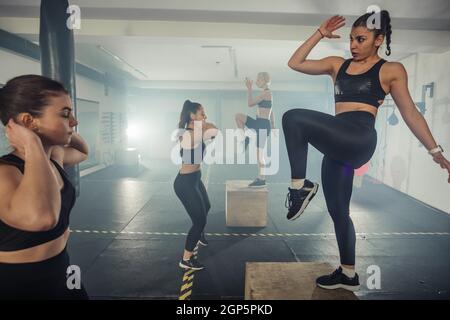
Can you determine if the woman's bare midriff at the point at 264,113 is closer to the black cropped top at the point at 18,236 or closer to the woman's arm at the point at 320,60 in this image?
the woman's arm at the point at 320,60

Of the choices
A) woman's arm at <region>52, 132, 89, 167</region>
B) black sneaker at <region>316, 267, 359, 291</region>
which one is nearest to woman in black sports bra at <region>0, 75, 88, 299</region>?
woman's arm at <region>52, 132, 89, 167</region>

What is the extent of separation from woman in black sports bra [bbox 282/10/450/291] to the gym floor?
2.17 meters

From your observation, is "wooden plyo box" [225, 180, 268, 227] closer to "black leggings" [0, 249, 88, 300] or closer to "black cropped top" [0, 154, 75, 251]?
"black leggings" [0, 249, 88, 300]

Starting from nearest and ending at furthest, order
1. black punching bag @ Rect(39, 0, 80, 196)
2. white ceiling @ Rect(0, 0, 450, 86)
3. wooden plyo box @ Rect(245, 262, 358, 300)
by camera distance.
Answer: wooden plyo box @ Rect(245, 262, 358, 300) → black punching bag @ Rect(39, 0, 80, 196) → white ceiling @ Rect(0, 0, 450, 86)

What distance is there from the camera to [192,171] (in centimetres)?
396

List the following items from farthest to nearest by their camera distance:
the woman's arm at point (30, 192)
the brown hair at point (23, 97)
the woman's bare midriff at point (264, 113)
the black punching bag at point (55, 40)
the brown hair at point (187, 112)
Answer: the woman's bare midriff at point (264, 113)
the brown hair at point (187, 112)
the black punching bag at point (55, 40)
the brown hair at point (23, 97)
the woman's arm at point (30, 192)

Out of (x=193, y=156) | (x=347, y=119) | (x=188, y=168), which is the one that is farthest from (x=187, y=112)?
(x=347, y=119)

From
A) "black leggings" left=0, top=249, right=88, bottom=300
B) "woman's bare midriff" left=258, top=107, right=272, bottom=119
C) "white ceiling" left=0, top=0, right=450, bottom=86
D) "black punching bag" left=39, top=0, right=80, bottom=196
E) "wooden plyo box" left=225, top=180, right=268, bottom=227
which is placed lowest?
"wooden plyo box" left=225, top=180, right=268, bottom=227

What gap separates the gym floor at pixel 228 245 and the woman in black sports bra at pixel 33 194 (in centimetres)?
215

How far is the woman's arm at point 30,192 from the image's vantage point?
1.23 metres

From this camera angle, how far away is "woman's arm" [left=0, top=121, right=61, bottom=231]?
1.23 metres

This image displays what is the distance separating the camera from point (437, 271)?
13.6 ft

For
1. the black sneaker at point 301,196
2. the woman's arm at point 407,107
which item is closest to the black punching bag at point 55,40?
the black sneaker at point 301,196
